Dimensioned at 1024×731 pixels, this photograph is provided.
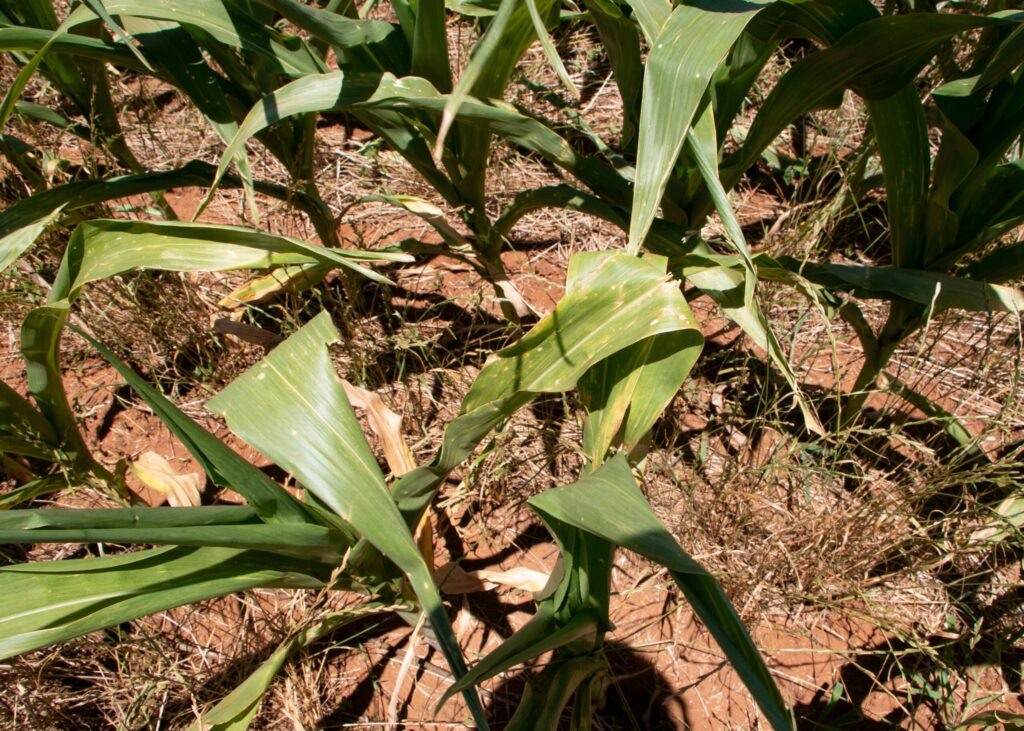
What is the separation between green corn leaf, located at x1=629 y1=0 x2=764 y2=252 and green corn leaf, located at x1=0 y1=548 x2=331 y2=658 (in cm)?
62

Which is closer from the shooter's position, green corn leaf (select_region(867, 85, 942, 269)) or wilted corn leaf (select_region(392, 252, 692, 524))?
wilted corn leaf (select_region(392, 252, 692, 524))

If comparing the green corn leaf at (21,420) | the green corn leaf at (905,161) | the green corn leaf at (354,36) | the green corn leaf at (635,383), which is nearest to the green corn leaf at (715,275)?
the green corn leaf at (635,383)

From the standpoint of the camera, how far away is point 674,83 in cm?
98

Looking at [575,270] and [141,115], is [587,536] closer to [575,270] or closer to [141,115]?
[575,270]

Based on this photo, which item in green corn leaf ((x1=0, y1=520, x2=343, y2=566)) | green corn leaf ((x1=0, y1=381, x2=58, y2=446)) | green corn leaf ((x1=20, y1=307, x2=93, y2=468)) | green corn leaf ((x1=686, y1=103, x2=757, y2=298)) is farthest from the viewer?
green corn leaf ((x1=0, y1=381, x2=58, y2=446))

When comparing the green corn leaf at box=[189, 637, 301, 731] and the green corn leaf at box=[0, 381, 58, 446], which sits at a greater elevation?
the green corn leaf at box=[0, 381, 58, 446]

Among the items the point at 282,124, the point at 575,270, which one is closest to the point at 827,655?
the point at 575,270

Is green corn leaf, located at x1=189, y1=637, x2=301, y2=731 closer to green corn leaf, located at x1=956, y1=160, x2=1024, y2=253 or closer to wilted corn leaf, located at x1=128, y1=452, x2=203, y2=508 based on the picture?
wilted corn leaf, located at x1=128, y1=452, x2=203, y2=508

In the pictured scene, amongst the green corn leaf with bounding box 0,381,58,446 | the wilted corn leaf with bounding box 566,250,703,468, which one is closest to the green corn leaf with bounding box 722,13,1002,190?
the wilted corn leaf with bounding box 566,250,703,468

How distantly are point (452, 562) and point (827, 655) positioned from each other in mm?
627

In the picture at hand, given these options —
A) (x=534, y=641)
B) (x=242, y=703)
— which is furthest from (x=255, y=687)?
(x=534, y=641)

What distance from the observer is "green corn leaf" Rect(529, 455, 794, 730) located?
0.78 m

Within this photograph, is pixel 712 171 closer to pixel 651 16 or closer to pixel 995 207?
pixel 651 16

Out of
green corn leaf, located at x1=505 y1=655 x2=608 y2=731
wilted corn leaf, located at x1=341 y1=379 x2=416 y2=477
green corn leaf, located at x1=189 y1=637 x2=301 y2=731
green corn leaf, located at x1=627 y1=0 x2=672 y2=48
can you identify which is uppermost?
green corn leaf, located at x1=627 y1=0 x2=672 y2=48
